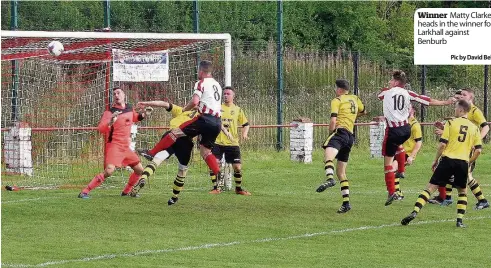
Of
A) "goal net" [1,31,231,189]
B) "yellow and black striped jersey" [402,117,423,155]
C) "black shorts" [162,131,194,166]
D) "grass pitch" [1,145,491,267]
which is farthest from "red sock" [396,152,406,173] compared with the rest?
"black shorts" [162,131,194,166]

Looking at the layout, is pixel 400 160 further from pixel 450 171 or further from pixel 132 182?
pixel 132 182

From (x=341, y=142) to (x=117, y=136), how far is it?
3.79m

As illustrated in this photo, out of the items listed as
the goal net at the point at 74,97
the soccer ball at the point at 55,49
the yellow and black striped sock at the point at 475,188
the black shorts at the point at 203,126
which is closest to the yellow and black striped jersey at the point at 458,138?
the yellow and black striped sock at the point at 475,188

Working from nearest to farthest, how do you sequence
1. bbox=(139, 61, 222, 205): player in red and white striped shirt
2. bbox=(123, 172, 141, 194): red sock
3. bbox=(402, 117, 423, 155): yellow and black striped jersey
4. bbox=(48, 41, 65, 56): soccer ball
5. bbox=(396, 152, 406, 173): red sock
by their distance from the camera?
1. bbox=(139, 61, 222, 205): player in red and white striped shirt
2. bbox=(48, 41, 65, 56): soccer ball
3. bbox=(123, 172, 141, 194): red sock
4. bbox=(402, 117, 423, 155): yellow and black striped jersey
5. bbox=(396, 152, 406, 173): red sock

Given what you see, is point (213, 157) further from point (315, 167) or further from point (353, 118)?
point (315, 167)

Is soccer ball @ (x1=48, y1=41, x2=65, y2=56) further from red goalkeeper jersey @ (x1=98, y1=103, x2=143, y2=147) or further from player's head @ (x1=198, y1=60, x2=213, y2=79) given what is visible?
player's head @ (x1=198, y1=60, x2=213, y2=79)

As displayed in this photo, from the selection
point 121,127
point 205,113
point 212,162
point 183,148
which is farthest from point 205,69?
point 121,127

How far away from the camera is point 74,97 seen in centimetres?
2033

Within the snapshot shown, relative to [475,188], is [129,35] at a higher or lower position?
higher

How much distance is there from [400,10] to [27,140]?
27522 millimetres

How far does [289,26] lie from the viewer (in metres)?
39.6

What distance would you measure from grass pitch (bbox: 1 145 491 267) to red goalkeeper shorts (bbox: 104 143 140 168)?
25.0 inches

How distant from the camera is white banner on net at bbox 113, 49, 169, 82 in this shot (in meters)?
19.8

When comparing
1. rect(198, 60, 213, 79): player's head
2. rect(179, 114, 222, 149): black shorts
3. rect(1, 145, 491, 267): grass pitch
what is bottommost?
rect(1, 145, 491, 267): grass pitch
